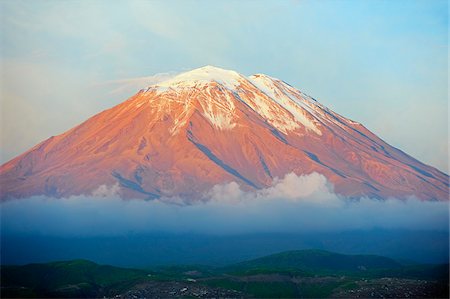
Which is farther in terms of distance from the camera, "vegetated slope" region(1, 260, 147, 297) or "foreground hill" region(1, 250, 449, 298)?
"foreground hill" region(1, 250, 449, 298)

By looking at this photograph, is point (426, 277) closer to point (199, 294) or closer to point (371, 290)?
point (371, 290)

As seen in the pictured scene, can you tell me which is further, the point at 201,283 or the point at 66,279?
the point at 66,279

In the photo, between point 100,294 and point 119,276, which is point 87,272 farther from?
point 100,294

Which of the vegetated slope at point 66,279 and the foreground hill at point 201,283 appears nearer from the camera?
the vegetated slope at point 66,279

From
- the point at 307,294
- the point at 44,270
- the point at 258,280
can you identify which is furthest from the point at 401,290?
the point at 44,270

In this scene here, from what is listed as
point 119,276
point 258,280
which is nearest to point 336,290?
point 258,280

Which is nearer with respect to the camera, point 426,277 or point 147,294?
point 147,294
